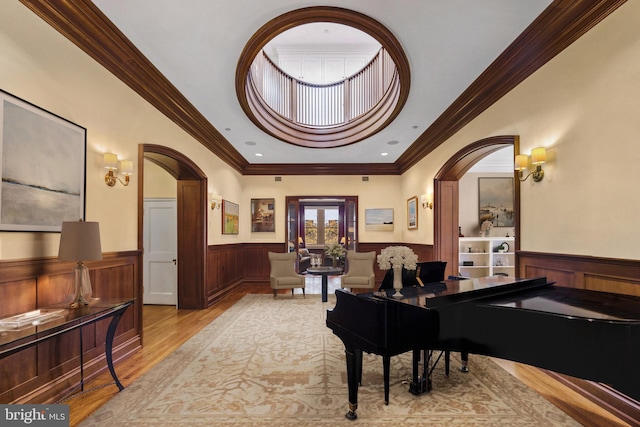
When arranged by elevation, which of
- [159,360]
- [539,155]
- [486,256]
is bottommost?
[159,360]

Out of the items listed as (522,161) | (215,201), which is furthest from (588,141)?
(215,201)

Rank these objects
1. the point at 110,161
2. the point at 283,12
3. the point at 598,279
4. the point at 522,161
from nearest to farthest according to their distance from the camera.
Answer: the point at 598,279 < the point at 283,12 < the point at 110,161 < the point at 522,161

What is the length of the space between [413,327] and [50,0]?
3759 millimetres

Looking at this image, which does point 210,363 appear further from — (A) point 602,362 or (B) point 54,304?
(A) point 602,362

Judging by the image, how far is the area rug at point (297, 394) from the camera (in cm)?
236

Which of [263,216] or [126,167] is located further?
[263,216]

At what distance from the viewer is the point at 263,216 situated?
8.69 metres

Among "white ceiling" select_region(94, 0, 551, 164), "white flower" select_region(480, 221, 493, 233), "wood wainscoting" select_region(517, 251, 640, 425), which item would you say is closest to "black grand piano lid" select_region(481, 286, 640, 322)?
"wood wainscoting" select_region(517, 251, 640, 425)

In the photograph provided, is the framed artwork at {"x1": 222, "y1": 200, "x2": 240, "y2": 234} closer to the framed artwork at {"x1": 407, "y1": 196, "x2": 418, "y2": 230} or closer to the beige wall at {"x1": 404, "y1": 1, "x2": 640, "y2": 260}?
the framed artwork at {"x1": 407, "y1": 196, "x2": 418, "y2": 230}

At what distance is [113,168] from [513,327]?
3.83 meters

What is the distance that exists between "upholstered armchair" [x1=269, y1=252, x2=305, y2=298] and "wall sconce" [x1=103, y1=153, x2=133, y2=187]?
357 cm

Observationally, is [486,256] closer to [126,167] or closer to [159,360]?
[159,360]

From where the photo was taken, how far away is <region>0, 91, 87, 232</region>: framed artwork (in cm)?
220

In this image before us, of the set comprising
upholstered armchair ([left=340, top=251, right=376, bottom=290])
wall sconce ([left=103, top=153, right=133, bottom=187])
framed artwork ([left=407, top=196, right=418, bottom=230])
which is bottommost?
upholstered armchair ([left=340, top=251, right=376, bottom=290])
